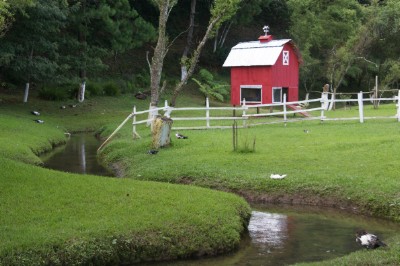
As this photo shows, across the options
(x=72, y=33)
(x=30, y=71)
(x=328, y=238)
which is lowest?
(x=328, y=238)

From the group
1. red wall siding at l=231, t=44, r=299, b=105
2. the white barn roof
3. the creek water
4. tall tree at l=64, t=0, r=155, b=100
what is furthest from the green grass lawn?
tall tree at l=64, t=0, r=155, b=100

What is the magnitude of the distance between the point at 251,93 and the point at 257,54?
2.60m

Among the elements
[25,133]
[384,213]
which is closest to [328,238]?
[384,213]

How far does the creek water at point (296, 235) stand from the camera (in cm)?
1001

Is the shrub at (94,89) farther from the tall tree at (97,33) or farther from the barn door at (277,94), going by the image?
the barn door at (277,94)

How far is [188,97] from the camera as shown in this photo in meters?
45.5

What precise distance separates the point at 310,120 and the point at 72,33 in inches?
759

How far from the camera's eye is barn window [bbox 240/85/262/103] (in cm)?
3716

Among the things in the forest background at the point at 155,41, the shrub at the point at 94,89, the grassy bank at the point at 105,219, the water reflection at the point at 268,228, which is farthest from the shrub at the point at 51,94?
the water reflection at the point at 268,228

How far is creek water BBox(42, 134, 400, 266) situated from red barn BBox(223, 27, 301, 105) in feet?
75.2

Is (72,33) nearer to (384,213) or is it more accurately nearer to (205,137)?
(205,137)

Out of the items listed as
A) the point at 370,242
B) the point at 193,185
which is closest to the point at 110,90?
the point at 193,185

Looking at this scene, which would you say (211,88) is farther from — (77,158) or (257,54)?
(77,158)

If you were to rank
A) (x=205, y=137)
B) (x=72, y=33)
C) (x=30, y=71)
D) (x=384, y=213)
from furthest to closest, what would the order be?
1. (x=72, y=33)
2. (x=30, y=71)
3. (x=205, y=137)
4. (x=384, y=213)
